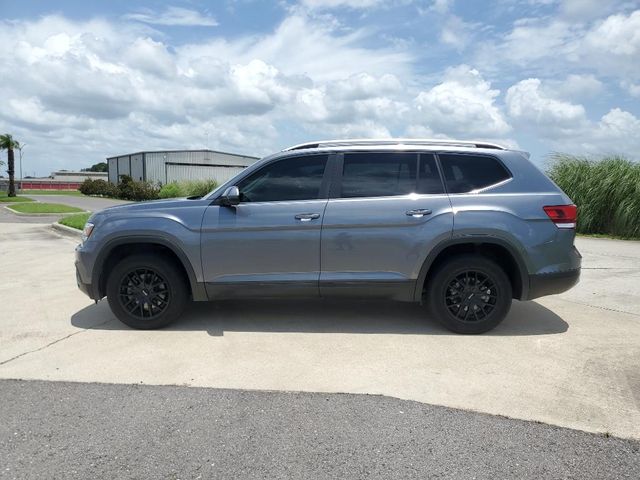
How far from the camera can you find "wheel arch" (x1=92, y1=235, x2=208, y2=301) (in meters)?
5.10

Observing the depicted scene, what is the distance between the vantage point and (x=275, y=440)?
3.10 meters

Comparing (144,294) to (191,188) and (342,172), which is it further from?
(191,188)

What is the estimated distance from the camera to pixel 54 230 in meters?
15.0

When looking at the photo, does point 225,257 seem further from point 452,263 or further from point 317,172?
point 452,263

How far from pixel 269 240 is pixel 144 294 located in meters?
1.45

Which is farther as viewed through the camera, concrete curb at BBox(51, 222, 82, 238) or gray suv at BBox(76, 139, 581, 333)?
concrete curb at BBox(51, 222, 82, 238)

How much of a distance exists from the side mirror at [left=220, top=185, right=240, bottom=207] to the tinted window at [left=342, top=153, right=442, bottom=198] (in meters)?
1.06

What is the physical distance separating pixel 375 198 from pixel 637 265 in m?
6.65

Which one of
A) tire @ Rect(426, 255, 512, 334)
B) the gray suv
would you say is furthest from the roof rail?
tire @ Rect(426, 255, 512, 334)

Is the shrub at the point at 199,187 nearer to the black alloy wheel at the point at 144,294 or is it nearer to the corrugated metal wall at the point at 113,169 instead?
the black alloy wheel at the point at 144,294

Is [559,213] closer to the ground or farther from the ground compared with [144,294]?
farther from the ground

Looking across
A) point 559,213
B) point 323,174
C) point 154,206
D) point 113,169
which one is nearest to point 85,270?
point 154,206

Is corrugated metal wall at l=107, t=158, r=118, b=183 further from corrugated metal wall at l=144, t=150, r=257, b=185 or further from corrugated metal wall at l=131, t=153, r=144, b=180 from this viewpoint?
corrugated metal wall at l=144, t=150, r=257, b=185

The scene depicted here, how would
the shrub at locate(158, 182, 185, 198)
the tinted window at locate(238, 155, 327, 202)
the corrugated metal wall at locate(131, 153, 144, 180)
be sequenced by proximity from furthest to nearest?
the corrugated metal wall at locate(131, 153, 144, 180) < the shrub at locate(158, 182, 185, 198) < the tinted window at locate(238, 155, 327, 202)
